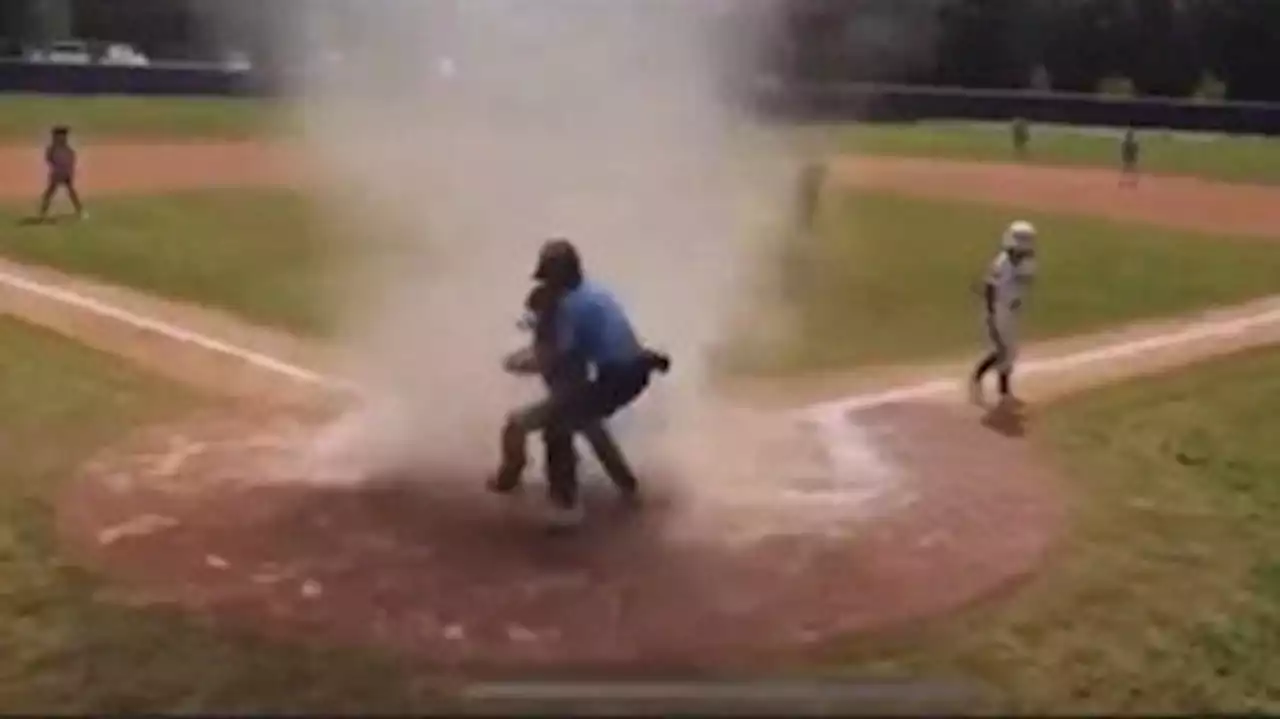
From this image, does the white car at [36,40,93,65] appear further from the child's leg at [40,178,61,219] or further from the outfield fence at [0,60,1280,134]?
the child's leg at [40,178,61,219]

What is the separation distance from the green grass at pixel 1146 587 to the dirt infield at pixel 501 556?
0.26 meters

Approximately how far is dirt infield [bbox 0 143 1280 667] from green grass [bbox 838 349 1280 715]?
26 centimetres

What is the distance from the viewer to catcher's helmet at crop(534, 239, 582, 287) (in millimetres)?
9711

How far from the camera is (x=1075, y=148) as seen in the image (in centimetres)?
4766

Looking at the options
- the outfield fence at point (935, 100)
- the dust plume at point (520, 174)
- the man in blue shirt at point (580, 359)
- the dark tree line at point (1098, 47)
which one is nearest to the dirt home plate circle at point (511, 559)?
the man in blue shirt at point (580, 359)

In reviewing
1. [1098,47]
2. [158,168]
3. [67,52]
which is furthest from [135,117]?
[1098,47]

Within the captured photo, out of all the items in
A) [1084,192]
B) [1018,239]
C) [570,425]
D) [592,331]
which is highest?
[592,331]

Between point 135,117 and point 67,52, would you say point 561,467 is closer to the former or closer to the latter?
point 135,117

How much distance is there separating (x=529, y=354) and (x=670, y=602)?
1620 mm

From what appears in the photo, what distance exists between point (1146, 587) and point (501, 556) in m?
3.77

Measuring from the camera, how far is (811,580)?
32.2ft

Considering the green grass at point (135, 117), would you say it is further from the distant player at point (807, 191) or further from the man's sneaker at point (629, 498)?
the man's sneaker at point (629, 498)

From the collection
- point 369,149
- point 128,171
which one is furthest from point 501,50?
point 128,171

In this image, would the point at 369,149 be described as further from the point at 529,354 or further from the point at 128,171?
the point at 128,171
